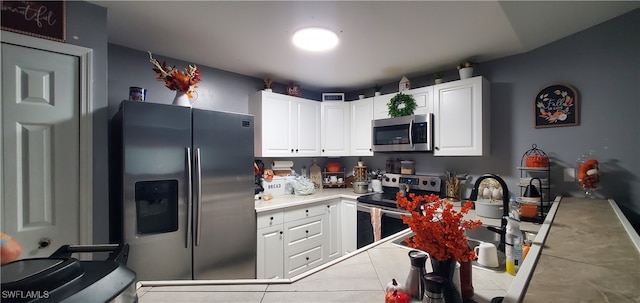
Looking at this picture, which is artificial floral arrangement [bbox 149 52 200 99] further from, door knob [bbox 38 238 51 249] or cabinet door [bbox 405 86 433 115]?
cabinet door [bbox 405 86 433 115]

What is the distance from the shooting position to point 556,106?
2057mm

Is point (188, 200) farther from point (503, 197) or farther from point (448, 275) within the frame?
point (503, 197)

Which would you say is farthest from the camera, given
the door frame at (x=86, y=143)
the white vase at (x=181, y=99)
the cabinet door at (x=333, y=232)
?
the cabinet door at (x=333, y=232)

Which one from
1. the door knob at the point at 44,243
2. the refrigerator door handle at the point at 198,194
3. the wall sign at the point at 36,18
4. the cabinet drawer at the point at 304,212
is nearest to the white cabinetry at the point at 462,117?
the cabinet drawer at the point at 304,212

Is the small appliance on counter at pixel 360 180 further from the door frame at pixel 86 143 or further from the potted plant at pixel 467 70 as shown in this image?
the door frame at pixel 86 143

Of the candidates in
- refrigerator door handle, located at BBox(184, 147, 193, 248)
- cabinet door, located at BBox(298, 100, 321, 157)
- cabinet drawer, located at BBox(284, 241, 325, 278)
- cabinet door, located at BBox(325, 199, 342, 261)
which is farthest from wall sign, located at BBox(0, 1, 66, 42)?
cabinet door, located at BBox(325, 199, 342, 261)

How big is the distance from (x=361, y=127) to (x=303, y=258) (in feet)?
5.74

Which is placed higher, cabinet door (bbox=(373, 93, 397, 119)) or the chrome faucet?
cabinet door (bbox=(373, 93, 397, 119))

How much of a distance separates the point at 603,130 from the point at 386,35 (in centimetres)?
178

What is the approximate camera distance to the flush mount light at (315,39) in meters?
1.78

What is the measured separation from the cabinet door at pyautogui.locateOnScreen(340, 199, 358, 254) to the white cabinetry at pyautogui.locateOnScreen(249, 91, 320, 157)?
813mm

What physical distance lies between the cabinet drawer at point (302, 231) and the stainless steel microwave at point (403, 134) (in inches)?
44.8

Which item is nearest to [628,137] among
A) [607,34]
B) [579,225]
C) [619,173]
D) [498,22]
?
[619,173]

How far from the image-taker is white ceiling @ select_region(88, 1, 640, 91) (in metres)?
1.52
